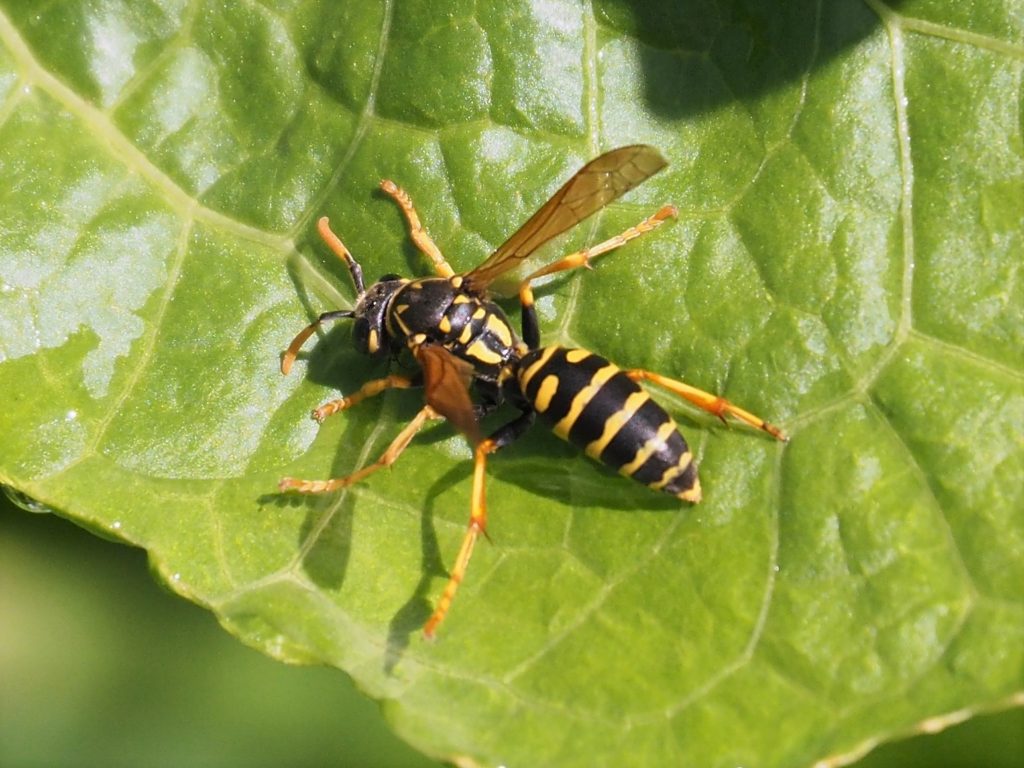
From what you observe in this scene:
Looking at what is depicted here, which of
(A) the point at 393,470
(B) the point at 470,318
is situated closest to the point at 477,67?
(B) the point at 470,318

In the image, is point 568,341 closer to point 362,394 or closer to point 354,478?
point 362,394

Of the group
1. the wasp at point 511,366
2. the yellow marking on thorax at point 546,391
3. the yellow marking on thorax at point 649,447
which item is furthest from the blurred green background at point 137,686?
the yellow marking on thorax at point 649,447

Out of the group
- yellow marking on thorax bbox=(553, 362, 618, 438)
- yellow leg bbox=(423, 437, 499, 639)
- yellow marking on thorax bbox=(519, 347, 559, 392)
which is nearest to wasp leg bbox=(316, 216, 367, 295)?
yellow marking on thorax bbox=(519, 347, 559, 392)

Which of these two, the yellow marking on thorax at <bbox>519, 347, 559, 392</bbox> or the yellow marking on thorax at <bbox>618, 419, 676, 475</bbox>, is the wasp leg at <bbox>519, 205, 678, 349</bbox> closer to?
the yellow marking on thorax at <bbox>519, 347, 559, 392</bbox>

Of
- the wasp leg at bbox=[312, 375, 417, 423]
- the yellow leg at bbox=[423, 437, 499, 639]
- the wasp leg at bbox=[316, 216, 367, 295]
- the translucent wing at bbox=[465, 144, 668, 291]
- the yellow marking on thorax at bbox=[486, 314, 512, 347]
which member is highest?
the translucent wing at bbox=[465, 144, 668, 291]

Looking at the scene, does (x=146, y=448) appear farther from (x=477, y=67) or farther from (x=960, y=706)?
(x=960, y=706)
